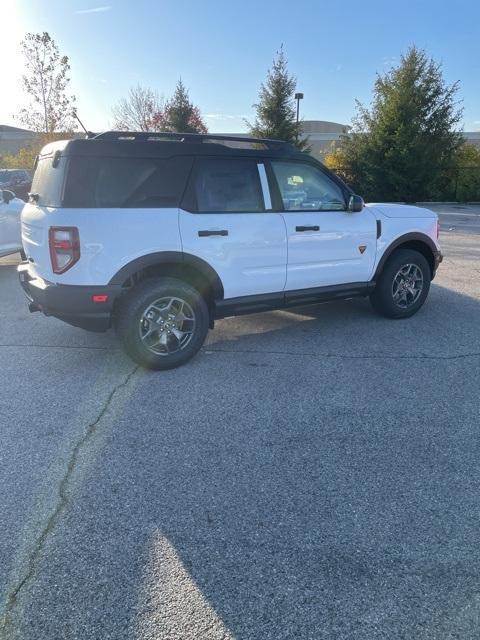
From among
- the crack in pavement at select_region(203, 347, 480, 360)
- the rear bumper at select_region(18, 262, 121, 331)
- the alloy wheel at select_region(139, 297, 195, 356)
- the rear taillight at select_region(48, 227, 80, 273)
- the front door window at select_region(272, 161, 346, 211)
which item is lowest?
the crack in pavement at select_region(203, 347, 480, 360)

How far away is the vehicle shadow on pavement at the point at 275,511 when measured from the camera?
6.31 feet

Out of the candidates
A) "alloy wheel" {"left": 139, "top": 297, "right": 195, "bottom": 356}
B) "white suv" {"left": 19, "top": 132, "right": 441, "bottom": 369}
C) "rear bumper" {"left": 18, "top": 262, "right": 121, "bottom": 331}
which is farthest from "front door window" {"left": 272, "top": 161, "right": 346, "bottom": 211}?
"rear bumper" {"left": 18, "top": 262, "right": 121, "bottom": 331}

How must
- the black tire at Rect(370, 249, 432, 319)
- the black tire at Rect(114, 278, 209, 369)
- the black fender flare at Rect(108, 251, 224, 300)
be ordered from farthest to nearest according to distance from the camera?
the black tire at Rect(370, 249, 432, 319) → the black tire at Rect(114, 278, 209, 369) → the black fender flare at Rect(108, 251, 224, 300)

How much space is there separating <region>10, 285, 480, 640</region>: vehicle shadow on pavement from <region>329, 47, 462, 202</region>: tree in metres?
17.0

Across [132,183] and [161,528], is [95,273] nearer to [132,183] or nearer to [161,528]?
[132,183]

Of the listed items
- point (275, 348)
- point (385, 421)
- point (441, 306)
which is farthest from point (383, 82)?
point (385, 421)

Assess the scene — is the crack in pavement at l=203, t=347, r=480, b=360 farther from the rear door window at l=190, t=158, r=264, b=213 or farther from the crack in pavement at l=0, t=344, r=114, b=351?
the rear door window at l=190, t=158, r=264, b=213

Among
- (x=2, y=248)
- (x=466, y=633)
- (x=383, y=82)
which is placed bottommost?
(x=466, y=633)

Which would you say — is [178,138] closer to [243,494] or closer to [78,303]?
[78,303]

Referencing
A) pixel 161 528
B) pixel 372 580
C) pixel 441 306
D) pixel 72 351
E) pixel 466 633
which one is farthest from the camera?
pixel 441 306

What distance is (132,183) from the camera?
155 inches

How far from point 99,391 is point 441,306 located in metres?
4.61

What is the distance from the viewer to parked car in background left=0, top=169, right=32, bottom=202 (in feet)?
49.5

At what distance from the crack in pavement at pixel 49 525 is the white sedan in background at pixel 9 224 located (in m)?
6.05
